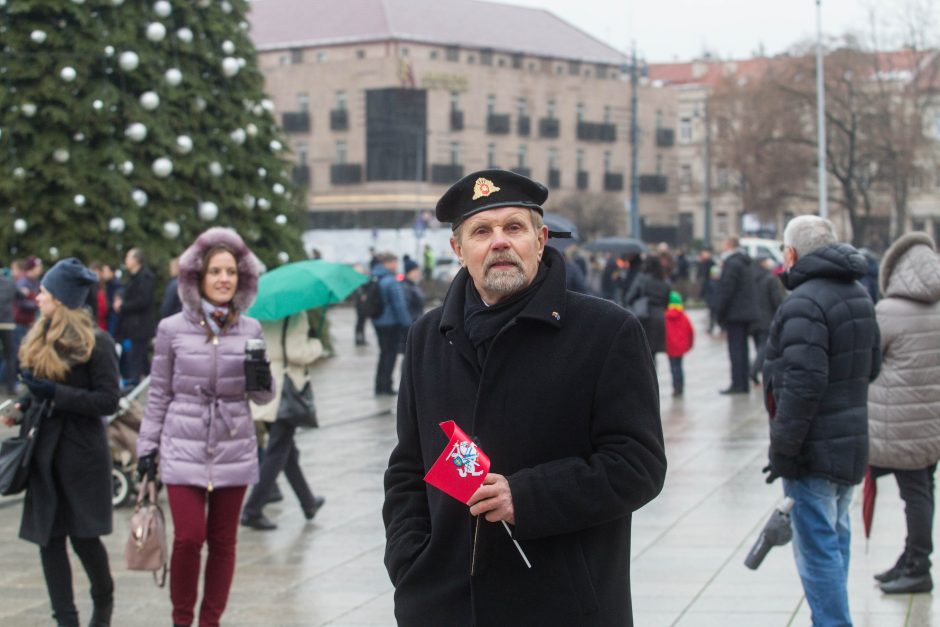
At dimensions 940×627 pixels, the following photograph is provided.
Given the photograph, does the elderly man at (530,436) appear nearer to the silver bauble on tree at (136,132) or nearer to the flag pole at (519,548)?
the flag pole at (519,548)

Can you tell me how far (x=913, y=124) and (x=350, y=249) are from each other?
22.9 meters

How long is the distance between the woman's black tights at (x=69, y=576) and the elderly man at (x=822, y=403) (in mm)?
2990

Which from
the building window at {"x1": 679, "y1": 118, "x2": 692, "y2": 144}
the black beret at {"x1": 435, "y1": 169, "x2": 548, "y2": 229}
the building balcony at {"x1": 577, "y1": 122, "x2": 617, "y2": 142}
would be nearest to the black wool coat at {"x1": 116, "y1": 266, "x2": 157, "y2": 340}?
the black beret at {"x1": 435, "y1": 169, "x2": 548, "y2": 229}

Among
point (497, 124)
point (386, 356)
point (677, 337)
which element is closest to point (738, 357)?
point (677, 337)

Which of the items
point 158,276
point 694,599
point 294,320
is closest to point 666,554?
point 694,599

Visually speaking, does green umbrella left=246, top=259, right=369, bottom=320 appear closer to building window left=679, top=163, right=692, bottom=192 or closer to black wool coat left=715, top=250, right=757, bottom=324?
black wool coat left=715, top=250, right=757, bottom=324

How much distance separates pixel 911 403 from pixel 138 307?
11.5 m

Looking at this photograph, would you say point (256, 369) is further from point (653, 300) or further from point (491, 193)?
point (653, 300)

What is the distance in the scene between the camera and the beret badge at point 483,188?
150 inches

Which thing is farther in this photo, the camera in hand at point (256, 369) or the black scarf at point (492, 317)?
the camera in hand at point (256, 369)

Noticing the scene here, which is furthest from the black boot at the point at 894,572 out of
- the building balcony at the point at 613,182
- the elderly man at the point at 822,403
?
the building balcony at the point at 613,182

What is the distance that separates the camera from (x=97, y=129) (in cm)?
1873

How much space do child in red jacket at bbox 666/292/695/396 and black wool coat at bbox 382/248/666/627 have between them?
14003mm

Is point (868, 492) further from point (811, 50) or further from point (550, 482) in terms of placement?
point (811, 50)
